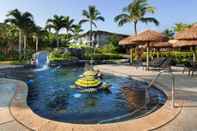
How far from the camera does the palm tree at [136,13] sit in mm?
36969

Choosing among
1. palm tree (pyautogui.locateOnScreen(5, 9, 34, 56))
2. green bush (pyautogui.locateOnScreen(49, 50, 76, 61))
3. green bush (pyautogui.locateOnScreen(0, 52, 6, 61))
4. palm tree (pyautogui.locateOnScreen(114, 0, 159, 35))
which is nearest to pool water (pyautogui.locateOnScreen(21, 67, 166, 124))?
green bush (pyautogui.locateOnScreen(49, 50, 76, 61))

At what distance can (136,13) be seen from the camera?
37.0 m

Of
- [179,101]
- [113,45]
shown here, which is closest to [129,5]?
[113,45]

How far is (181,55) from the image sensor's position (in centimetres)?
3059

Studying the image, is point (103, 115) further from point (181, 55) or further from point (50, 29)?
point (50, 29)

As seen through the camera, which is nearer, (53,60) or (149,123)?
(149,123)

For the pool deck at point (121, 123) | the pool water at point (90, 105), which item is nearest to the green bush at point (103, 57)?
the pool water at point (90, 105)

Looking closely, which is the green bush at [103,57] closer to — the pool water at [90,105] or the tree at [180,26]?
the tree at [180,26]

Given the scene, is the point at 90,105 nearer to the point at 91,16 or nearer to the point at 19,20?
the point at 19,20

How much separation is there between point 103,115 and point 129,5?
1240 inches

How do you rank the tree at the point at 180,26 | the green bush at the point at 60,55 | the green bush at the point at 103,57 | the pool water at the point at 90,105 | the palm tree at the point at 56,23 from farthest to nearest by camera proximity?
1. the tree at the point at 180,26
2. the palm tree at the point at 56,23
3. the green bush at the point at 103,57
4. the green bush at the point at 60,55
5. the pool water at the point at 90,105

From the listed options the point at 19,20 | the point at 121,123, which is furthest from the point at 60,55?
the point at 121,123

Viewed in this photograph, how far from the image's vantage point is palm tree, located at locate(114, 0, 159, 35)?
37.0m

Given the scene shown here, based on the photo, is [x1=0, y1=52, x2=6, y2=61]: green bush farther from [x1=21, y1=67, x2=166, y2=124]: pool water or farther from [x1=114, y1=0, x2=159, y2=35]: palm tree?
[x1=21, y1=67, x2=166, y2=124]: pool water
